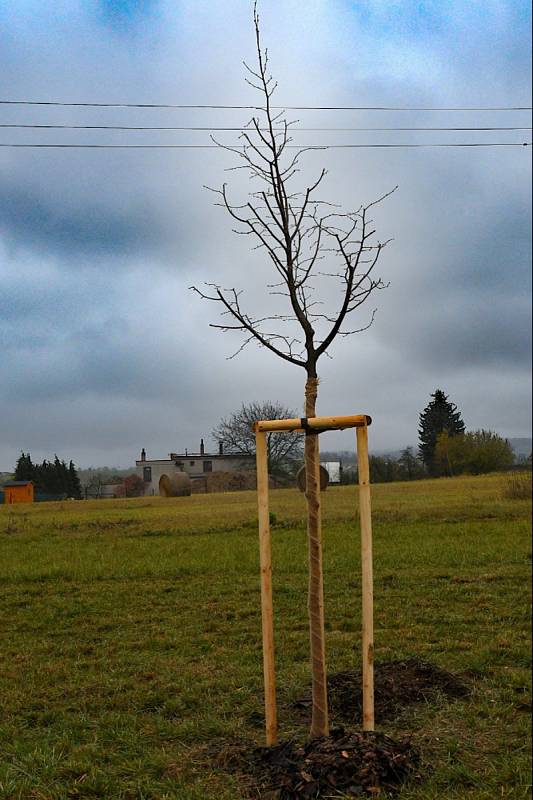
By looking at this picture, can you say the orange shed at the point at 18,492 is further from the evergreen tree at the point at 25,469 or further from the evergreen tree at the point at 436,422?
the evergreen tree at the point at 436,422

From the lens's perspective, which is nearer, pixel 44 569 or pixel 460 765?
pixel 460 765

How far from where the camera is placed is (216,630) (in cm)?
529

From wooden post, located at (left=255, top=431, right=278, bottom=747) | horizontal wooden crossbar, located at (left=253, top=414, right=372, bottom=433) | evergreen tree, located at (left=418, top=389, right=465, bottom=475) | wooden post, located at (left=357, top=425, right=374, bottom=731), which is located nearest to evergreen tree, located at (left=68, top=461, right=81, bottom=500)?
evergreen tree, located at (left=418, top=389, right=465, bottom=475)

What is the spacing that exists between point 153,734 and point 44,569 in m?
4.30

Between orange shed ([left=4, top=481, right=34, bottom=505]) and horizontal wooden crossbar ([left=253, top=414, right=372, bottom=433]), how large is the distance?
4.19 metres

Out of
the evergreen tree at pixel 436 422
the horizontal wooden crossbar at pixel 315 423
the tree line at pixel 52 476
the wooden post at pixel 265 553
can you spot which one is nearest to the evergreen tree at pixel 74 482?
the tree line at pixel 52 476

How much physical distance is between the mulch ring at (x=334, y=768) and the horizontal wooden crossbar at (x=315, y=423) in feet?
3.60

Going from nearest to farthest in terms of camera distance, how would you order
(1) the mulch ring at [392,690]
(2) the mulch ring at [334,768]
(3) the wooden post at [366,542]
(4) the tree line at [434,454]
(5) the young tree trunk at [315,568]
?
(2) the mulch ring at [334,768] < (3) the wooden post at [366,542] < (5) the young tree trunk at [315,568] < (1) the mulch ring at [392,690] < (4) the tree line at [434,454]

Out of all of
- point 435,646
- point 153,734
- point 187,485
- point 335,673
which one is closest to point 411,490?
point 187,485

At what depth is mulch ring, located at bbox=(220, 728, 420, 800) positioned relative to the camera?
102 inches

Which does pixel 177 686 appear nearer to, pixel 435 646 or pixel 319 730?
pixel 319 730

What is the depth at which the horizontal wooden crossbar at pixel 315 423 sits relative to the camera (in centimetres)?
282

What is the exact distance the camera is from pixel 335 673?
4043 mm

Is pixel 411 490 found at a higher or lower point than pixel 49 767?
higher
